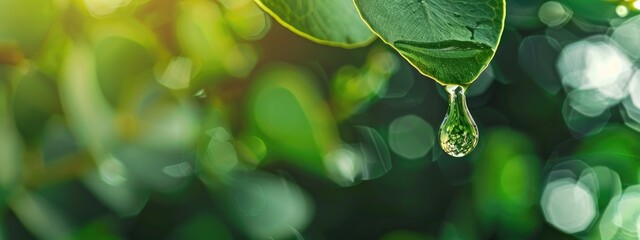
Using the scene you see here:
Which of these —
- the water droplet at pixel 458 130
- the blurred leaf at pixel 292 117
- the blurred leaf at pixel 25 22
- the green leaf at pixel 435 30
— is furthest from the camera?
the blurred leaf at pixel 292 117

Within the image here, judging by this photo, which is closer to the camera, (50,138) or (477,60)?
(477,60)

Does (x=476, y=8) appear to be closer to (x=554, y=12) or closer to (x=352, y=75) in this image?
(x=352, y=75)

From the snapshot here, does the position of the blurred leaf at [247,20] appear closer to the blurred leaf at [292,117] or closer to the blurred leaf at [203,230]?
the blurred leaf at [292,117]

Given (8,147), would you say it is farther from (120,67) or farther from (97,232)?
(97,232)

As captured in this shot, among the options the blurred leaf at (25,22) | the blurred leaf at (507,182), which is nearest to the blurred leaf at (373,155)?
the blurred leaf at (507,182)

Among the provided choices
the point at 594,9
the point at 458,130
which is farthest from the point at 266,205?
the point at 458,130

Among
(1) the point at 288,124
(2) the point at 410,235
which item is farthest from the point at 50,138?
(2) the point at 410,235

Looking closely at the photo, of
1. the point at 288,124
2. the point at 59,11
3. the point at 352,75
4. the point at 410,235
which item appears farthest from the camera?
the point at 410,235
